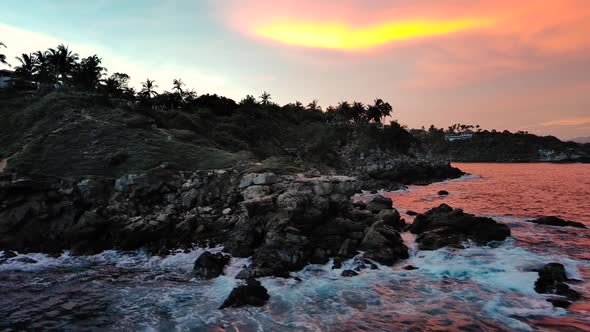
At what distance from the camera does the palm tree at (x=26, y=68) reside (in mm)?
79125

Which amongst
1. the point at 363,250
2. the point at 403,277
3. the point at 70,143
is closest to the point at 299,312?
the point at 403,277

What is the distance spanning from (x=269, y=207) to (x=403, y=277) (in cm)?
1091

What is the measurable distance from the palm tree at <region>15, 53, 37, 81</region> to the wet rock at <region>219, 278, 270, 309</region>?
3254 inches

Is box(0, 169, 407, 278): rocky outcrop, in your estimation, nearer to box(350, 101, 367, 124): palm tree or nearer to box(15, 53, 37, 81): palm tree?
box(15, 53, 37, 81): palm tree

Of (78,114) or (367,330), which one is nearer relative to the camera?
(367,330)

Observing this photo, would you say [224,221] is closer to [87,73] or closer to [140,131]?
[140,131]

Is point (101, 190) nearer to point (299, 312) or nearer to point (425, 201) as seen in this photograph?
point (299, 312)

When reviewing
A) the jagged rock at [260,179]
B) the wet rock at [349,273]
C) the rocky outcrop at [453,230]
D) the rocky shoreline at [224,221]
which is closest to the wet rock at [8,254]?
the rocky shoreline at [224,221]

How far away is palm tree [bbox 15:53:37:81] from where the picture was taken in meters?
79.1

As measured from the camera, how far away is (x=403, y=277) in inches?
890

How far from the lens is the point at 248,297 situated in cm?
1898

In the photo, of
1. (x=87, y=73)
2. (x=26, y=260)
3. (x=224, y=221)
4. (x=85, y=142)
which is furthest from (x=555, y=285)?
(x=87, y=73)

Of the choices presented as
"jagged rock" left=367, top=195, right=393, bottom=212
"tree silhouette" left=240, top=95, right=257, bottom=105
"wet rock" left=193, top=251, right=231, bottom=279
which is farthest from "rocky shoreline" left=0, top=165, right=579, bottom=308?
"tree silhouette" left=240, top=95, right=257, bottom=105

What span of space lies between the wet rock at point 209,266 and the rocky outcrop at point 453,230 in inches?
572
